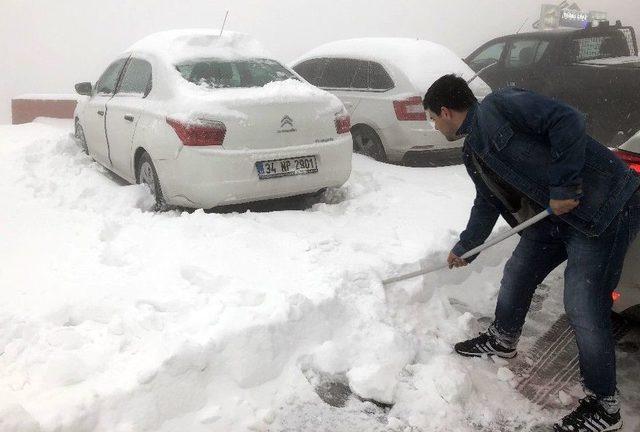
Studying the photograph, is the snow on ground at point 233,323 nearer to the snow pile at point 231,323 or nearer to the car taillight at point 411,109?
the snow pile at point 231,323

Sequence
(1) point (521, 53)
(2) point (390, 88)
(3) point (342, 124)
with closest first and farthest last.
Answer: (3) point (342, 124) → (2) point (390, 88) → (1) point (521, 53)

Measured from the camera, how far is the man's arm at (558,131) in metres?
2.14

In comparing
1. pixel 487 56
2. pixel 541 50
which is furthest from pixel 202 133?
pixel 487 56

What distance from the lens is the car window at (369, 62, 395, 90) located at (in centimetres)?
632

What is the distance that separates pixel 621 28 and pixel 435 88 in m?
7.46

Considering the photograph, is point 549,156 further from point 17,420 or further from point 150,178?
point 150,178

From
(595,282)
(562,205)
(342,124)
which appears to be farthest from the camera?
(342,124)

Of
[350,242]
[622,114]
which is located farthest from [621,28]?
[350,242]

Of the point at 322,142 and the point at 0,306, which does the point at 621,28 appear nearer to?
the point at 322,142

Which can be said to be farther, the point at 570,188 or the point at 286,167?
the point at 286,167

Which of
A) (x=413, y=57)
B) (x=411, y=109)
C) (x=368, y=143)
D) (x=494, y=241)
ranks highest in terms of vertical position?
(x=413, y=57)

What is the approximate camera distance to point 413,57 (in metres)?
6.44

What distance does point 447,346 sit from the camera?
306 centimetres

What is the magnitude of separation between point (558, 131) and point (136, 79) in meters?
4.23
